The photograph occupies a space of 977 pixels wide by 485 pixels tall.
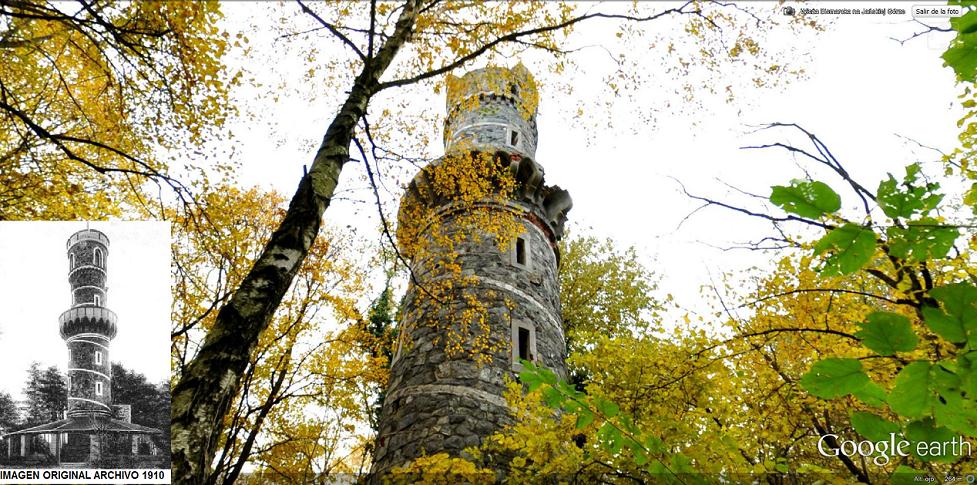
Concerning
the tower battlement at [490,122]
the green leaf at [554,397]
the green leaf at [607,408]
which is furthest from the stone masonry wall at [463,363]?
the green leaf at [607,408]

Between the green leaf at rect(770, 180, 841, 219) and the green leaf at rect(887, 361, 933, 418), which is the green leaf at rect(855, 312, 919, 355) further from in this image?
the green leaf at rect(770, 180, 841, 219)

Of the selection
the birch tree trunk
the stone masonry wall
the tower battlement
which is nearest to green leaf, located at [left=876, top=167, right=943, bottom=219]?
the birch tree trunk

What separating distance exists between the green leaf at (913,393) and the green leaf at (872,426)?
285 millimetres

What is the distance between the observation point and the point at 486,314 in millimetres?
10609

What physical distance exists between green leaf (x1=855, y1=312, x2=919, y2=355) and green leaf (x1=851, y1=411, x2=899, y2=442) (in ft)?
1.06

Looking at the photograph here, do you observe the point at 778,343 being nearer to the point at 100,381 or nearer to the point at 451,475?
the point at 451,475

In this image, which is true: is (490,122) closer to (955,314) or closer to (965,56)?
(965,56)

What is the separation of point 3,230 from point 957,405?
5.94 metres

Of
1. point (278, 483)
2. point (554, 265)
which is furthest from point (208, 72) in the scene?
point (278, 483)

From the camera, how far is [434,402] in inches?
363

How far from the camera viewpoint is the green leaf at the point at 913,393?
4.57ft

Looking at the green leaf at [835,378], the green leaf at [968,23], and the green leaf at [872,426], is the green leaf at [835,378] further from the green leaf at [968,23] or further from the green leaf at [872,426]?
the green leaf at [968,23]

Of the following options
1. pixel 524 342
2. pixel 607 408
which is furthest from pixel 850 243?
pixel 524 342

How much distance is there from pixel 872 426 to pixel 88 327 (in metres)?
5.19
